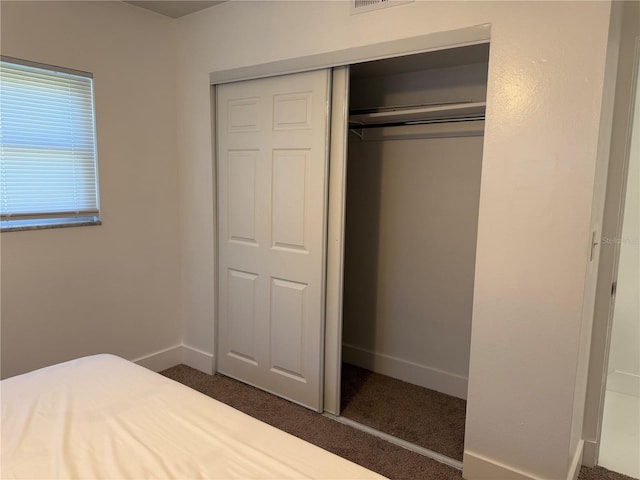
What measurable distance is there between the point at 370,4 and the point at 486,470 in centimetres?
237

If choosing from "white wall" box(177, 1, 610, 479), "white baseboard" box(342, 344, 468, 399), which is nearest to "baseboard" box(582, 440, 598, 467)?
"white wall" box(177, 1, 610, 479)

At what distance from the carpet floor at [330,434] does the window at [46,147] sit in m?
1.40

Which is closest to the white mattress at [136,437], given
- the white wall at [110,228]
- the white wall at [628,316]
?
the white wall at [110,228]

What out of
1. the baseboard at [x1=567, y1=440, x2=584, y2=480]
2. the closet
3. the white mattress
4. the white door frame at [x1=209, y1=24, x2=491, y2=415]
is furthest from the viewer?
the closet

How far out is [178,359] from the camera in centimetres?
347

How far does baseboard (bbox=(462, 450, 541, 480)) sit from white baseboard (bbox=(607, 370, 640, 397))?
1.63 meters

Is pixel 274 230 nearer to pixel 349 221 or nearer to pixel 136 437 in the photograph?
pixel 349 221

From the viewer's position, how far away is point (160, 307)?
10.9 ft

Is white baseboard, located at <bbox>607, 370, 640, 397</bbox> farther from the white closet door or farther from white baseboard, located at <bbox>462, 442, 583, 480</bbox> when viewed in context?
the white closet door

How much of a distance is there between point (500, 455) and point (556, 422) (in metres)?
0.32

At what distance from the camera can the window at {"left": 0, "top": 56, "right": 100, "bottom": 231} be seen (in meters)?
2.45

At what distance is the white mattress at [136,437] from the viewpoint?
122 centimetres

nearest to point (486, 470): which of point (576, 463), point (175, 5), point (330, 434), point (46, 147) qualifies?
point (576, 463)

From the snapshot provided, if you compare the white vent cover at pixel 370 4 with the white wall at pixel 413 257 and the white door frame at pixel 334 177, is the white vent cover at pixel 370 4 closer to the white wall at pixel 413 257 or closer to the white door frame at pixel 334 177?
the white door frame at pixel 334 177
